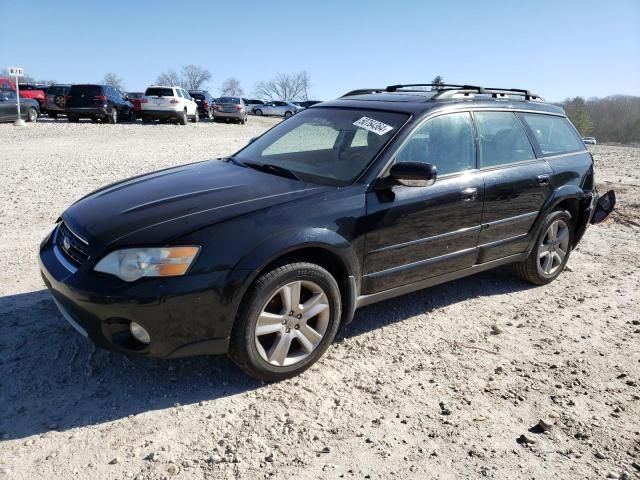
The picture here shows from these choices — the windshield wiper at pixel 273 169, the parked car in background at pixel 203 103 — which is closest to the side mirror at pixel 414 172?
the windshield wiper at pixel 273 169

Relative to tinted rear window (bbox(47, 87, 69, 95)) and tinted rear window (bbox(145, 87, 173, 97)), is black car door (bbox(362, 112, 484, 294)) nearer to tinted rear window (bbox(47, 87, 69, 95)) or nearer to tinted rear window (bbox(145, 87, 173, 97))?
tinted rear window (bbox(145, 87, 173, 97))

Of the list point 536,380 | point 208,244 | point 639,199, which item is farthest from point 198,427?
point 639,199

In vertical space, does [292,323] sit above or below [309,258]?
below

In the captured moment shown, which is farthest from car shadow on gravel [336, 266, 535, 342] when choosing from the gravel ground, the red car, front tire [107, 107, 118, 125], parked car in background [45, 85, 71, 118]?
the red car

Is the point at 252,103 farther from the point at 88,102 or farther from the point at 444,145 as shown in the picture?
the point at 444,145

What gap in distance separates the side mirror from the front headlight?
54.9 inches

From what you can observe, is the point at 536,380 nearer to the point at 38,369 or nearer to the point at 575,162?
the point at 575,162

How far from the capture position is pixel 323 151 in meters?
4.02

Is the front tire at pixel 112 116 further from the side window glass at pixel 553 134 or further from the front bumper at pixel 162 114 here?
the side window glass at pixel 553 134

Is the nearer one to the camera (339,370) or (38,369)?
(38,369)

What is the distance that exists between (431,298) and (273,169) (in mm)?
1843

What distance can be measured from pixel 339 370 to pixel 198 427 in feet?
3.25

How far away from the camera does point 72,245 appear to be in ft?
10.00

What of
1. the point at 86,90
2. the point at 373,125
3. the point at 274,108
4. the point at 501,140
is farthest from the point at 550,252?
the point at 274,108
